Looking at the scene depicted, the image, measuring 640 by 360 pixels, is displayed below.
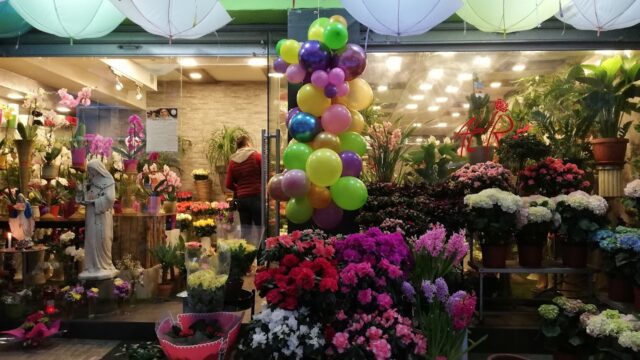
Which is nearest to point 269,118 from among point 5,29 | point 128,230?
point 128,230

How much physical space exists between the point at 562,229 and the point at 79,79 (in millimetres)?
5339

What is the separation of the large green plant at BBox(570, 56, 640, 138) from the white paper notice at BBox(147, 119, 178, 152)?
431 cm

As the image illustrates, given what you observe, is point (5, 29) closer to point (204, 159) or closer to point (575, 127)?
point (204, 159)

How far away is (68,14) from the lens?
335 cm

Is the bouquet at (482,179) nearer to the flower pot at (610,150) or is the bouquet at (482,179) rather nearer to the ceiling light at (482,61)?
the flower pot at (610,150)

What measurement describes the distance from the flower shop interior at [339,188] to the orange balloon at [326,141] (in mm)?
17

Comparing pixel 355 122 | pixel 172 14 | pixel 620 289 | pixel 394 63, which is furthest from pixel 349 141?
pixel 620 289

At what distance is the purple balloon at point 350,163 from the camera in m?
3.63

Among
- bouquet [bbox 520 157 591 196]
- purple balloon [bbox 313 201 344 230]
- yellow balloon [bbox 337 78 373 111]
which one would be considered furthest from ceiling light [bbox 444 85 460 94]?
purple balloon [bbox 313 201 344 230]

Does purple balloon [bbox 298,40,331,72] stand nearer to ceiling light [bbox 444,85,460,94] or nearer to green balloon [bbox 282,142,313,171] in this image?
green balloon [bbox 282,142,313,171]

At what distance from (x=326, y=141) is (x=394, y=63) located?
1933 mm

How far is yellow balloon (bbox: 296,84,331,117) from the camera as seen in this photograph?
3.60 metres

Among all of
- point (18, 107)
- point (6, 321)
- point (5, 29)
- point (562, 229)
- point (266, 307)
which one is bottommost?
point (6, 321)

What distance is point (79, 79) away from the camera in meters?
5.57
